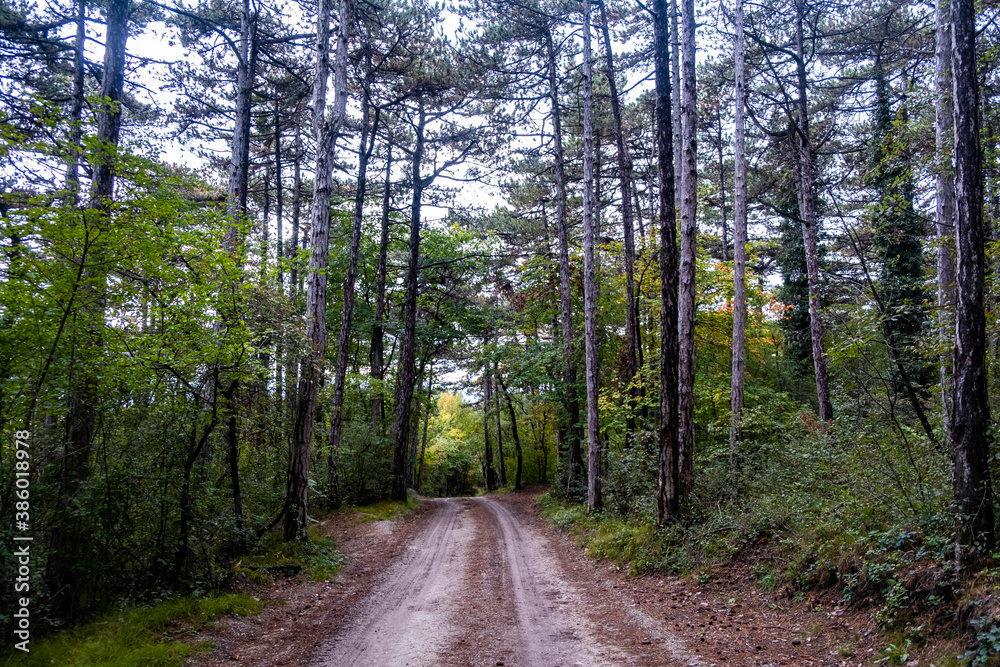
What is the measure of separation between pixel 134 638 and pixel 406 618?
295 centimetres

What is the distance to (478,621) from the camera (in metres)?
6.47

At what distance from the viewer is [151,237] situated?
614cm

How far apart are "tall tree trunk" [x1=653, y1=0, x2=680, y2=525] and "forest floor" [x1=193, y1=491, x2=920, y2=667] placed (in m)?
1.78

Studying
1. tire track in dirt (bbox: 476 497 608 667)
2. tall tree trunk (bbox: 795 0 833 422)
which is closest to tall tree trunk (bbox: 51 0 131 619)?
tire track in dirt (bbox: 476 497 608 667)

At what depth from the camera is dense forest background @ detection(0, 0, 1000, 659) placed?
5.36 meters

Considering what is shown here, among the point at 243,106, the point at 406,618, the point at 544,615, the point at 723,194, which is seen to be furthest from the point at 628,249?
the point at 406,618

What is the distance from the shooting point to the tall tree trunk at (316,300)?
973 cm

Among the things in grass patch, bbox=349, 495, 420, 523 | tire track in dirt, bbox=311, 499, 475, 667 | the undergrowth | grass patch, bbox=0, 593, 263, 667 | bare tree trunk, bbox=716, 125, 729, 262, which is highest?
bare tree trunk, bbox=716, 125, 729, 262

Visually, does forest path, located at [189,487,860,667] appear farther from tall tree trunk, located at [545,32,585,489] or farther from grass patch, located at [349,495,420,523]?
tall tree trunk, located at [545,32,585,489]

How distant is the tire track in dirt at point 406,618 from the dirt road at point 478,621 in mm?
11

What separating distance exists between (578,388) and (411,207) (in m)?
9.22

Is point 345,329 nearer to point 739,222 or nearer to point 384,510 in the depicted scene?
point 384,510

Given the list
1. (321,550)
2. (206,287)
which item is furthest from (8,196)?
(321,550)

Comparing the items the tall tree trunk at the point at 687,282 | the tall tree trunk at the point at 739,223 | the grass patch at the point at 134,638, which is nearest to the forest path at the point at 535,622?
the grass patch at the point at 134,638
